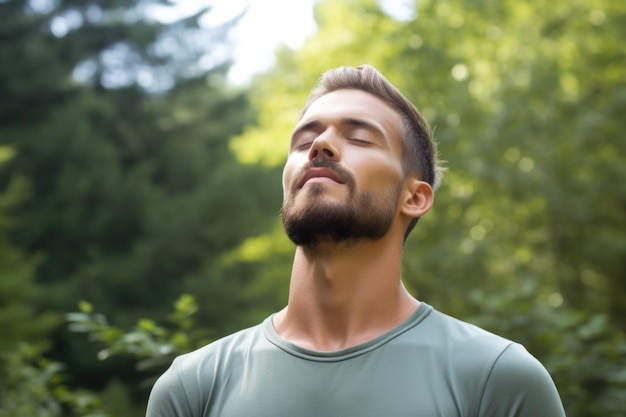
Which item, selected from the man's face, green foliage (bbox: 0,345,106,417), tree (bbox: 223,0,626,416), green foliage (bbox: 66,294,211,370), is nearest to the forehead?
the man's face

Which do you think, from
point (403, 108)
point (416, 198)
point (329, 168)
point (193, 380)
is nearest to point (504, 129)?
point (403, 108)

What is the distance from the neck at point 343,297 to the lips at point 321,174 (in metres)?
0.18

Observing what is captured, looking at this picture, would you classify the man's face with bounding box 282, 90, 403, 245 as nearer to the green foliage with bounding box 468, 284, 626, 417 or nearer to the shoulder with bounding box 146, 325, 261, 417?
the shoulder with bounding box 146, 325, 261, 417

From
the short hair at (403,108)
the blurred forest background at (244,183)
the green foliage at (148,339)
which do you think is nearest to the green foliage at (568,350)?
the blurred forest background at (244,183)

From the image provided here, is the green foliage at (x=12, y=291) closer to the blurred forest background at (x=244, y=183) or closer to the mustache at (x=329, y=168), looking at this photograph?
the blurred forest background at (x=244, y=183)

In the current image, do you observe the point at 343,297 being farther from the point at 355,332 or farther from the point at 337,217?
the point at 337,217

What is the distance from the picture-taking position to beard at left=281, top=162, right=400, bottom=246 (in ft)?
7.50

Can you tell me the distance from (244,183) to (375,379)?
21240 mm

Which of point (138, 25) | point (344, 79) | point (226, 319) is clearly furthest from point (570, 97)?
point (344, 79)

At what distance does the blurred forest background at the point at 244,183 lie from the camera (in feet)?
18.0

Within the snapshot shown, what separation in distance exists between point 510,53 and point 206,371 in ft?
47.6

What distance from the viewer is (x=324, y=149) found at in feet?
7.84

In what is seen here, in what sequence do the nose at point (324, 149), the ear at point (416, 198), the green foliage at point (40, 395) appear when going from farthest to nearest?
the green foliage at point (40, 395) → the ear at point (416, 198) → the nose at point (324, 149)

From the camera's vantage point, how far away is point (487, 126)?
14.8 meters
